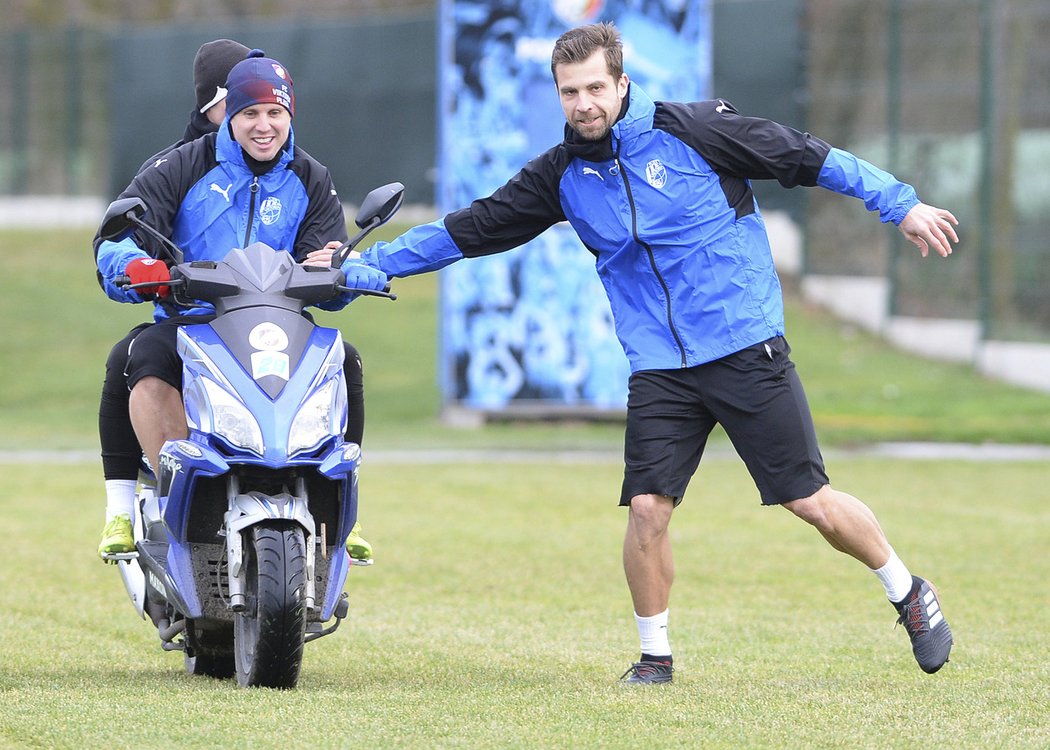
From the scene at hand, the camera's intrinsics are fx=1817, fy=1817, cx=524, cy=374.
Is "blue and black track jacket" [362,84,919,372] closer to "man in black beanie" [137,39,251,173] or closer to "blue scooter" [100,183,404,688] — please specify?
"blue scooter" [100,183,404,688]

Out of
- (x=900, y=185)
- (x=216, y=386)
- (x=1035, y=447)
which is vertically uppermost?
(x=900, y=185)

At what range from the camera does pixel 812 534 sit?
34.4ft

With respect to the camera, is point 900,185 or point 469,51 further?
point 469,51

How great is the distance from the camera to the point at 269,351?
5.45m

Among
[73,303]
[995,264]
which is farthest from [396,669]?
[73,303]

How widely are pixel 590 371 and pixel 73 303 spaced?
9.41m

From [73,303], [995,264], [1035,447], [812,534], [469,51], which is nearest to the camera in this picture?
[812,534]

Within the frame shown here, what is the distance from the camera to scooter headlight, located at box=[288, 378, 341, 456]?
5332mm

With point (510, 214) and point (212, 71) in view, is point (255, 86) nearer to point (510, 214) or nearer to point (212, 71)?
point (212, 71)

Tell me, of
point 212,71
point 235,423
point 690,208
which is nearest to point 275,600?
point 235,423

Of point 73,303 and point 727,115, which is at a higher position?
point 727,115

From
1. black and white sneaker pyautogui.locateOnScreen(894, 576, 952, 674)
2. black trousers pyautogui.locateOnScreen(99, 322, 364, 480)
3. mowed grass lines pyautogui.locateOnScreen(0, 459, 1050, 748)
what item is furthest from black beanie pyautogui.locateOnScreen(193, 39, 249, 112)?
black and white sneaker pyautogui.locateOnScreen(894, 576, 952, 674)

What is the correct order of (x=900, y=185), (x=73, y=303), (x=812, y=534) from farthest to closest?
(x=73, y=303), (x=812, y=534), (x=900, y=185)

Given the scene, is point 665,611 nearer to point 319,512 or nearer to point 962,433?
point 319,512
